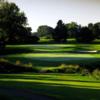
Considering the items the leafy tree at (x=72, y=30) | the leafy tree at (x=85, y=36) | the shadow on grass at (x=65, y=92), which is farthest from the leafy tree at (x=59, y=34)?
the shadow on grass at (x=65, y=92)

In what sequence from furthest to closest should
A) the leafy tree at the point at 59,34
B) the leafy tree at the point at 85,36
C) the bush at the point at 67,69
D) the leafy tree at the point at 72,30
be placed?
the leafy tree at the point at 72,30 < the leafy tree at the point at 59,34 < the leafy tree at the point at 85,36 < the bush at the point at 67,69

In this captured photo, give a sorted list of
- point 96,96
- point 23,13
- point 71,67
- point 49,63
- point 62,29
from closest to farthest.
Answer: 1. point 96,96
2. point 71,67
3. point 49,63
4. point 23,13
5. point 62,29

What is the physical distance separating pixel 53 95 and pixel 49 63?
29867 millimetres

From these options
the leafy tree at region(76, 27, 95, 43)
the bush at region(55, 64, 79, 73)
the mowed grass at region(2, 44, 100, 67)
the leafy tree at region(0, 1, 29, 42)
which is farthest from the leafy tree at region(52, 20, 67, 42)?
the bush at region(55, 64, 79, 73)

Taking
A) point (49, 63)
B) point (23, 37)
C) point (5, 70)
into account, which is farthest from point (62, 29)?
point (5, 70)

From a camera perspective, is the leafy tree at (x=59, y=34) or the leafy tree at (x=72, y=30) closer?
the leafy tree at (x=59, y=34)

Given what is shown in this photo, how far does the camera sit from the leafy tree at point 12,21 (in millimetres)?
88312

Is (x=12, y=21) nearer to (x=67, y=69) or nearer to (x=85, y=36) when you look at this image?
(x=85, y=36)

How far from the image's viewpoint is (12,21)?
91.8 meters

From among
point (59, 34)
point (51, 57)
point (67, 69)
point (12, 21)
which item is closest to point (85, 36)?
point (59, 34)

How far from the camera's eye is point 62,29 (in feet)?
400

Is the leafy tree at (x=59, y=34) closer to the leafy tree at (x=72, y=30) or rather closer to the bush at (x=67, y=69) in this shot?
the leafy tree at (x=72, y=30)

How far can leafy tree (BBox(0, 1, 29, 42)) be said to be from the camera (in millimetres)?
88312

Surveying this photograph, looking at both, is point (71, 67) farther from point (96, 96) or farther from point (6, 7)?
point (6, 7)
